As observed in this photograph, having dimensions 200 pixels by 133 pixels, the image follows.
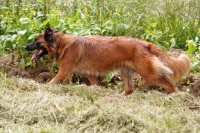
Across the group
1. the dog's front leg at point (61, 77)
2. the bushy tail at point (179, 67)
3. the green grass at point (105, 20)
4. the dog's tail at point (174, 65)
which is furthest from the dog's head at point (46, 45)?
the bushy tail at point (179, 67)

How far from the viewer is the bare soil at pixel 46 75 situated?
872 centimetres

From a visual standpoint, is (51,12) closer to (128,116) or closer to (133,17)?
(133,17)

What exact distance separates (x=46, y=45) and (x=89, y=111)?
258cm

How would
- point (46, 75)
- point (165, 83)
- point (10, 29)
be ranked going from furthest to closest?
point (10, 29)
point (46, 75)
point (165, 83)

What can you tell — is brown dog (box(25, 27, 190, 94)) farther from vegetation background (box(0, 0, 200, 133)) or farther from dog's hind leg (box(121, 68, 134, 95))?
vegetation background (box(0, 0, 200, 133))

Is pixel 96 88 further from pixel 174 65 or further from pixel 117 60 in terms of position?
pixel 174 65

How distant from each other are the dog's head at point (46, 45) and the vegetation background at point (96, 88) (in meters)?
0.51

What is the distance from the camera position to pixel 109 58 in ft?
27.8

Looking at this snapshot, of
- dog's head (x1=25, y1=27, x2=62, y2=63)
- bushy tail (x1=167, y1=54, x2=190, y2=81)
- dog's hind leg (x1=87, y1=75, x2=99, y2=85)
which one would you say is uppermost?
dog's head (x1=25, y1=27, x2=62, y2=63)

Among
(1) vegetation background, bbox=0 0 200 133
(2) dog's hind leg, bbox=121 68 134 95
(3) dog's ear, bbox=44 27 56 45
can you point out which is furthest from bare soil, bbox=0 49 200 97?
(3) dog's ear, bbox=44 27 56 45

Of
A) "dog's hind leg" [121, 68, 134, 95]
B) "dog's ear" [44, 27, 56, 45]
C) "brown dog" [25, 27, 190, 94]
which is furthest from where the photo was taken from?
"dog's hind leg" [121, 68, 134, 95]

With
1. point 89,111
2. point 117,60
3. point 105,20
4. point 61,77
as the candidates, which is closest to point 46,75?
point 61,77

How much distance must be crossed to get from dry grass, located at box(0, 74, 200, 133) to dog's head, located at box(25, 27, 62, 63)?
3.02 ft

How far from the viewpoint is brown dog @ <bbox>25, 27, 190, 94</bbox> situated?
822 cm
